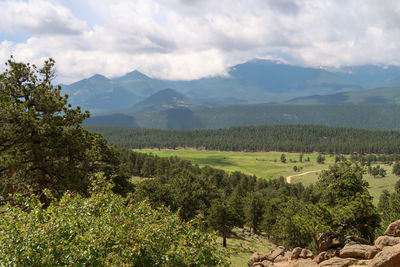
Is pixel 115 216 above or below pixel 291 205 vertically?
above

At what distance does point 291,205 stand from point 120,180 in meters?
46.8

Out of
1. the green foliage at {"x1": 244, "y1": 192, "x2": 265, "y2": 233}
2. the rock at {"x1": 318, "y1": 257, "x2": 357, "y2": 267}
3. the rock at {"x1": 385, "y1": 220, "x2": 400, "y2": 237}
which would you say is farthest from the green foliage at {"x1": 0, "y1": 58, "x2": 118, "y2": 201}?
the green foliage at {"x1": 244, "y1": 192, "x2": 265, "y2": 233}

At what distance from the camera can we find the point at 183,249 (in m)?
13.7

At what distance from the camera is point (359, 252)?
27.9m

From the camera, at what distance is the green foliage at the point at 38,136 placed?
1053 inches

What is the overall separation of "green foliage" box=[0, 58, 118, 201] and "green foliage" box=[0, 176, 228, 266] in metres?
16.4

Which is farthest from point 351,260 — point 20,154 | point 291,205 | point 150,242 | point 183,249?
point 291,205

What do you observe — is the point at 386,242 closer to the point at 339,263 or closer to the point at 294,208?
the point at 339,263

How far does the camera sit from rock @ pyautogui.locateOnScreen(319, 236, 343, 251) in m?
35.2

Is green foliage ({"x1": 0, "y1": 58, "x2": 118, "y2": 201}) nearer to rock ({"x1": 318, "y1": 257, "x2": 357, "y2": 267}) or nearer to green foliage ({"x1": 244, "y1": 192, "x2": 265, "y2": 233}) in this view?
rock ({"x1": 318, "y1": 257, "x2": 357, "y2": 267})

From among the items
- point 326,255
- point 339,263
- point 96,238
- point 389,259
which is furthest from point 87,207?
point 326,255

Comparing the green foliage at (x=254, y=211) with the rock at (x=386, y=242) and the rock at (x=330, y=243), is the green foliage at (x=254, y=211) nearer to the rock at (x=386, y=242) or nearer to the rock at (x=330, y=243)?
the rock at (x=330, y=243)

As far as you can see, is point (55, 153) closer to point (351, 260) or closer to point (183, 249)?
point (183, 249)

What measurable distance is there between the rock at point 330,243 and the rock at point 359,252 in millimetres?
5975
